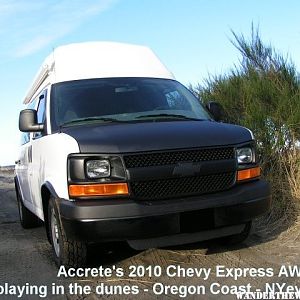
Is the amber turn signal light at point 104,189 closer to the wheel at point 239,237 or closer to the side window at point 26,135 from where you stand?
the wheel at point 239,237

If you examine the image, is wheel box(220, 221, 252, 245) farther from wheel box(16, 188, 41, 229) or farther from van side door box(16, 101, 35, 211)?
wheel box(16, 188, 41, 229)

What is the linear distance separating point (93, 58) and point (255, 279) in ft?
11.7

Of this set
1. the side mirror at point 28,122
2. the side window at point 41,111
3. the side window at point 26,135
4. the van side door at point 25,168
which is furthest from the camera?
the side window at point 26,135

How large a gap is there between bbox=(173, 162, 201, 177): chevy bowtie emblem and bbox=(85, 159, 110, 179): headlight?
64 centimetres

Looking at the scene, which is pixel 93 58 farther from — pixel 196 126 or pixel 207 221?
pixel 207 221

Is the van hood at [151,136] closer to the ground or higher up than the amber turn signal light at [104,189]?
higher up

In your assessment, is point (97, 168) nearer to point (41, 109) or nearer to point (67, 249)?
point (67, 249)

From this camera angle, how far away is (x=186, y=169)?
15.7ft

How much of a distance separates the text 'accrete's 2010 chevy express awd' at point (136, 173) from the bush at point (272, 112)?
1.97 meters

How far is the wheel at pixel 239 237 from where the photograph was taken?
5.67 metres

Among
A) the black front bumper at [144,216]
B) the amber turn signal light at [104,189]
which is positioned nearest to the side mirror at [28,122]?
the black front bumper at [144,216]

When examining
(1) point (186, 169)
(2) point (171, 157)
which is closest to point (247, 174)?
(1) point (186, 169)

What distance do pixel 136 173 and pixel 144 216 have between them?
15.7 inches

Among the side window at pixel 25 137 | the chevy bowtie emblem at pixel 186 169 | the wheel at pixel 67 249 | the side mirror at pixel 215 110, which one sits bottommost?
the wheel at pixel 67 249
